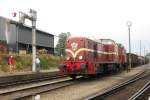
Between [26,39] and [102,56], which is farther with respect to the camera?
[26,39]

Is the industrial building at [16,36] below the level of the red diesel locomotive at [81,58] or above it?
above

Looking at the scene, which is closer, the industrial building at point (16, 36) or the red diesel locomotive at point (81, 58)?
the red diesel locomotive at point (81, 58)

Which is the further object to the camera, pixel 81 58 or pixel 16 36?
pixel 16 36

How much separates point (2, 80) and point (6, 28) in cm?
2301

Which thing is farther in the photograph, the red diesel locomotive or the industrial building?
the industrial building

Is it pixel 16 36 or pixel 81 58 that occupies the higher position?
pixel 16 36

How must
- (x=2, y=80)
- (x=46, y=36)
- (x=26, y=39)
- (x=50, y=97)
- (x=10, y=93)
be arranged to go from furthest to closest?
(x=46, y=36), (x=26, y=39), (x=2, y=80), (x=10, y=93), (x=50, y=97)

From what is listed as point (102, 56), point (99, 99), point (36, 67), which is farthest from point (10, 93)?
point (36, 67)

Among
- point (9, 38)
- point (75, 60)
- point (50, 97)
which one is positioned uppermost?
point (9, 38)

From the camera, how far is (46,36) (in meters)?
68.1

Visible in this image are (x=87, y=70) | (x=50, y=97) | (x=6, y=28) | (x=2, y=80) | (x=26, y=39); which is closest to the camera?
(x=50, y=97)

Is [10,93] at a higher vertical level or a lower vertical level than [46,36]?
lower

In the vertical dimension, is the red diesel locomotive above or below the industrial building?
below

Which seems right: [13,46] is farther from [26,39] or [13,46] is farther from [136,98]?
[136,98]
